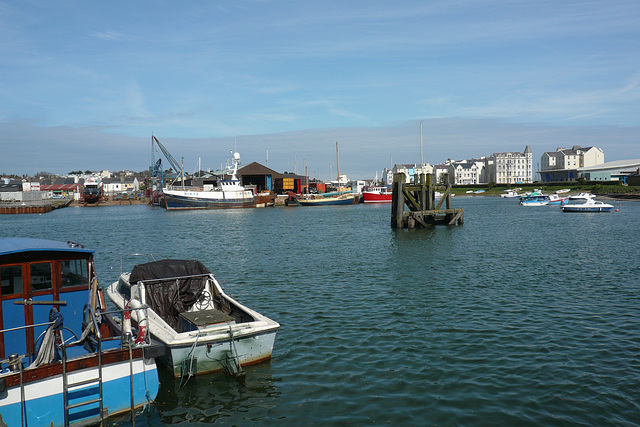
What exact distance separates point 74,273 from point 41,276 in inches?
25.3

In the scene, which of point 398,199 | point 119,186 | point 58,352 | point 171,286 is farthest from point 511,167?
point 58,352

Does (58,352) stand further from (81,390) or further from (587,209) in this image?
(587,209)

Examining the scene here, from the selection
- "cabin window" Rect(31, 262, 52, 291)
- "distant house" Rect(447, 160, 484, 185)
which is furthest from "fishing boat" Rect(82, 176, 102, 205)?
"distant house" Rect(447, 160, 484, 185)

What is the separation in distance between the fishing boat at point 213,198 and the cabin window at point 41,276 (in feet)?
274

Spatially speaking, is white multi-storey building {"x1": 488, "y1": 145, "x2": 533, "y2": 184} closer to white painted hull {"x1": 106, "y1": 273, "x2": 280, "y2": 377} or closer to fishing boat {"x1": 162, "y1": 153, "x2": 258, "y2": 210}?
fishing boat {"x1": 162, "y1": 153, "x2": 258, "y2": 210}

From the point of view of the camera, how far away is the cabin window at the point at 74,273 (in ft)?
31.0

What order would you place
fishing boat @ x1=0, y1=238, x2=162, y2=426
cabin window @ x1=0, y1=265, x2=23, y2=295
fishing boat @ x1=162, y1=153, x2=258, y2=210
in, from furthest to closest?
fishing boat @ x1=162, y1=153, x2=258, y2=210 < cabin window @ x1=0, y1=265, x2=23, y2=295 < fishing boat @ x1=0, y1=238, x2=162, y2=426

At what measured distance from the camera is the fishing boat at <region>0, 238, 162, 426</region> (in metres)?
7.41

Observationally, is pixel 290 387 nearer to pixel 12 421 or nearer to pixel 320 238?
pixel 12 421

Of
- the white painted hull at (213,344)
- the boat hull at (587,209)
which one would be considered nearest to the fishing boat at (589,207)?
the boat hull at (587,209)

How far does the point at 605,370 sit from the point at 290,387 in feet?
23.4

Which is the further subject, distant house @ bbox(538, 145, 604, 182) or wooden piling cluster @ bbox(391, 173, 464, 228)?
distant house @ bbox(538, 145, 604, 182)

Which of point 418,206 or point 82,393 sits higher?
point 418,206

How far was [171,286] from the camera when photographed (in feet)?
41.3
